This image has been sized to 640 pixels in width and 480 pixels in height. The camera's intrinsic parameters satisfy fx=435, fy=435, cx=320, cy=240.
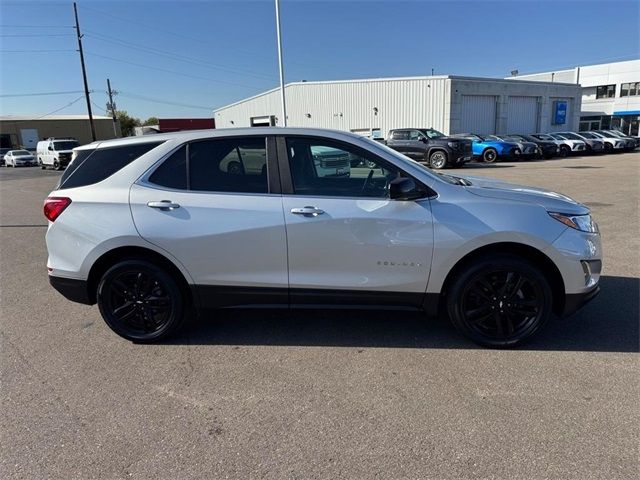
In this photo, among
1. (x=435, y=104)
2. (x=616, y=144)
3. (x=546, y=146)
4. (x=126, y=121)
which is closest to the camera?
(x=546, y=146)

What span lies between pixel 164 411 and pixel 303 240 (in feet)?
5.09

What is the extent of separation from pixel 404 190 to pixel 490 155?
80.0ft

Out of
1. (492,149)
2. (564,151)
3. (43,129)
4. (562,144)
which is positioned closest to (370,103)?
(492,149)

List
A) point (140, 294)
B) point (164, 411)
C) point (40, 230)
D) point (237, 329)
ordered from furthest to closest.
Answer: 1. point (40, 230)
2. point (237, 329)
3. point (140, 294)
4. point (164, 411)

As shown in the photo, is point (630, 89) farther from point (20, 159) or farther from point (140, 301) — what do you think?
point (20, 159)

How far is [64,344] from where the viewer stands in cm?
388

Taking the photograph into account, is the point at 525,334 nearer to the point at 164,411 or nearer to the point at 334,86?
the point at 164,411

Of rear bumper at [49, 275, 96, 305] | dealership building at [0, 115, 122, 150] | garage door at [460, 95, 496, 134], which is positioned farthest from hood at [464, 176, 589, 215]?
dealership building at [0, 115, 122, 150]

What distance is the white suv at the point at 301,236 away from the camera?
3391mm

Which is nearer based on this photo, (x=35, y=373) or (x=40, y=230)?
(x=35, y=373)

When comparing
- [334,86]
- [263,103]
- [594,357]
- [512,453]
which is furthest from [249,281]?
[263,103]

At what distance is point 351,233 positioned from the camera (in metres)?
3.40

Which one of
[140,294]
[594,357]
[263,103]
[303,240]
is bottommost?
[594,357]

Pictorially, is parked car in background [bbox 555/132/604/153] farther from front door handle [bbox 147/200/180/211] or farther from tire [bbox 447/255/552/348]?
front door handle [bbox 147/200/180/211]
